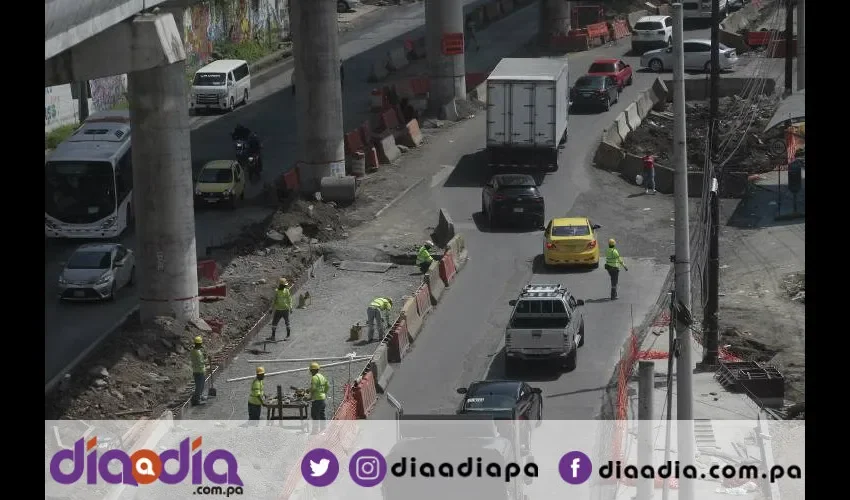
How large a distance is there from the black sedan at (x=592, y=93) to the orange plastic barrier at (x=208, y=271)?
79.7ft

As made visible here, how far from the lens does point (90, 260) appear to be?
4256 centimetres

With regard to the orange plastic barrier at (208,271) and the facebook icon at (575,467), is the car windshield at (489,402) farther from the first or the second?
the orange plastic barrier at (208,271)

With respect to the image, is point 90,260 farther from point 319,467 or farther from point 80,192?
point 319,467

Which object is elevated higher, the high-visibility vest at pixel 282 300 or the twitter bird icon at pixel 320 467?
the high-visibility vest at pixel 282 300

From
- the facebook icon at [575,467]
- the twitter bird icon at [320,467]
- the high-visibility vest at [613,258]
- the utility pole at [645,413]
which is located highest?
the utility pole at [645,413]

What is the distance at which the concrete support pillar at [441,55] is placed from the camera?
209 ft

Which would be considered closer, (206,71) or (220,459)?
(220,459)

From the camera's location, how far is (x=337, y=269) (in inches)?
1773

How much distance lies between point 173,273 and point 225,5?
137 ft

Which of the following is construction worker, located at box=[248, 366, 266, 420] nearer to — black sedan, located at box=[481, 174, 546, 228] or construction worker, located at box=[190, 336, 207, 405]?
construction worker, located at box=[190, 336, 207, 405]

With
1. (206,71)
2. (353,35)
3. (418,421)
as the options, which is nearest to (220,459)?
(418,421)

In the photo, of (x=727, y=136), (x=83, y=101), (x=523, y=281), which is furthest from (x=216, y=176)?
(x=727, y=136)

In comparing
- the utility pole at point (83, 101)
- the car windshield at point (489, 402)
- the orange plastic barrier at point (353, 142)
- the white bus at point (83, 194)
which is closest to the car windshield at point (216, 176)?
the white bus at point (83, 194)
